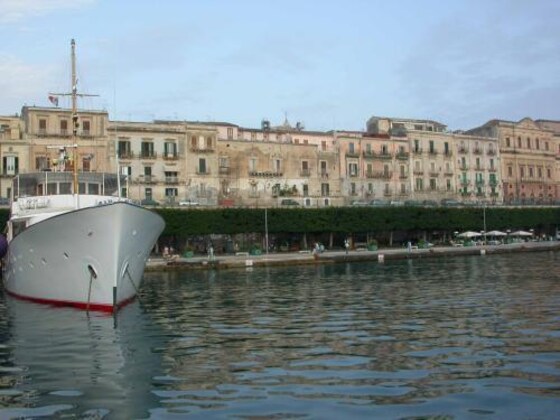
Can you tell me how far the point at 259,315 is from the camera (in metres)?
24.1

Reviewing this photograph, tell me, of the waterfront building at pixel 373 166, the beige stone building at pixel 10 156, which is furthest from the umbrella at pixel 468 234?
the beige stone building at pixel 10 156

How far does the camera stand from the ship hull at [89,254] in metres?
24.8

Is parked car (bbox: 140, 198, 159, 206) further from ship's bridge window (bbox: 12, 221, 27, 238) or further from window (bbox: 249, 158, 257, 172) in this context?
ship's bridge window (bbox: 12, 221, 27, 238)

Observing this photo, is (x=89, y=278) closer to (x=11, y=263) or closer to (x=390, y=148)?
(x=11, y=263)

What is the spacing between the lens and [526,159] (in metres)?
109

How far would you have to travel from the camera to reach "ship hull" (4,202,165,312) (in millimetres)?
24812

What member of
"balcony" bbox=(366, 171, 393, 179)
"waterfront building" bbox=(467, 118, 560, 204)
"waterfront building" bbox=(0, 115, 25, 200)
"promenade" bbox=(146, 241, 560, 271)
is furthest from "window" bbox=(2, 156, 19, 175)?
Result: "waterfront building" bbox=(467, 118, 560, 204)

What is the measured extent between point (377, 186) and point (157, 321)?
75.4 meters

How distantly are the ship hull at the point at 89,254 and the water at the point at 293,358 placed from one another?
3.35ft

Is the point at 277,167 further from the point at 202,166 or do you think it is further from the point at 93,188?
the point at 93,188

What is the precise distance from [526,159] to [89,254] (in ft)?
322

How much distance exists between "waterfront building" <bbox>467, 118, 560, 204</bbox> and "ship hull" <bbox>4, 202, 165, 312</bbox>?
292 feet

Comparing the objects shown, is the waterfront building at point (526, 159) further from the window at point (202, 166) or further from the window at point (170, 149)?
the window at point (170, 149)

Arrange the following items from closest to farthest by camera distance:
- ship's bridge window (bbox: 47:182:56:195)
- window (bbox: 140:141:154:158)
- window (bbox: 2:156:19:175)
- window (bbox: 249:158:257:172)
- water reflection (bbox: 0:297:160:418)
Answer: water reflection (bbox: 0:297:160:418) → ship's bridge window (bbox: 47:182:56:195) → window (bbox: 2:156:19:175) → window (bbox: 140:141:154:158) → window (bbox: 249:158:257:172)
